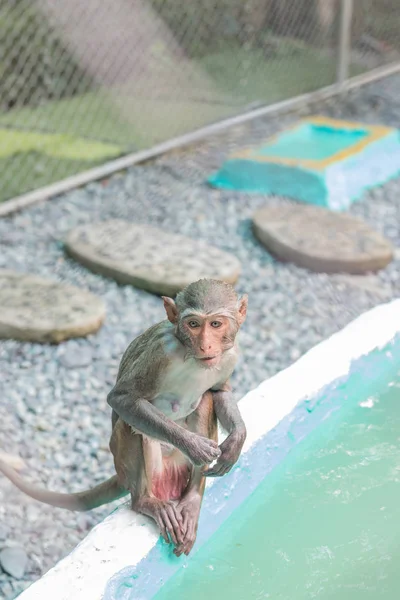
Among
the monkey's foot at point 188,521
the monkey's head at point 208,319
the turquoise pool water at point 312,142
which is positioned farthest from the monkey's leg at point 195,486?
the turquoise pool water at point 312,142

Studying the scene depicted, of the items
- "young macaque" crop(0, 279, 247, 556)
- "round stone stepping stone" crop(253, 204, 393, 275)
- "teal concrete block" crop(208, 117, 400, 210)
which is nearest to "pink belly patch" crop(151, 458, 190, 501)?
"young macaque" crop(0, 279, 247, 556)

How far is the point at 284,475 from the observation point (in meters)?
3.35

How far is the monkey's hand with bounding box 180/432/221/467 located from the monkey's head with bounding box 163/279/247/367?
0.22 metres

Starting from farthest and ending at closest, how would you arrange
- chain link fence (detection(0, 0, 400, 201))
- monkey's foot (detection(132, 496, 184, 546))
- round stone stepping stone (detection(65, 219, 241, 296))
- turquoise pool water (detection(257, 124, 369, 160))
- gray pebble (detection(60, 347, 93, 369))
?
chain link fence (detection(0, 0, 400, 201)) → turquoise pool water (detection(257, 124, 369, 160)) → round stone stepping stone (detection(65, 219, 241, 296)) → gray pebble (detection(60, 347, 93, 369)) → monkey's foot (detection(132, 496, 184, 546))

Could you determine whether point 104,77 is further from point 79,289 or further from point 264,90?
point 79,289

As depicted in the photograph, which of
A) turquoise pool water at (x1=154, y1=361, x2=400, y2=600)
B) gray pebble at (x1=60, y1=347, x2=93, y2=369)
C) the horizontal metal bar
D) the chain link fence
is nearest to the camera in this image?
turquoise pool water at (x1=154, y1=361, x2=400, y2=600)

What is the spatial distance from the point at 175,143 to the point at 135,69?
95cm

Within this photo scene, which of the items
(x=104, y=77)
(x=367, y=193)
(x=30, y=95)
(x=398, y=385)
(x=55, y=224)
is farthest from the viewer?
(x=30, y=95)

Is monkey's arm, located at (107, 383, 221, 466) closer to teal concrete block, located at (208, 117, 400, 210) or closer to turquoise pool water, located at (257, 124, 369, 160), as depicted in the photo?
teal concrete block, located at (208, 117, 400, 210)

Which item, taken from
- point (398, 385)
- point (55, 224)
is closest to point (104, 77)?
point (55, 224)

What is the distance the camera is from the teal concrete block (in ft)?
21.4

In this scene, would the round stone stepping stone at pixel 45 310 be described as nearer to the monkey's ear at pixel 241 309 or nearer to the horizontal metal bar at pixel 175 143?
the horizontal metal bar at pixel 175 143

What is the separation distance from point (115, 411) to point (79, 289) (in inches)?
88.0

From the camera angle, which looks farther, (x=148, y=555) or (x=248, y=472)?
(x=248, y=472)
